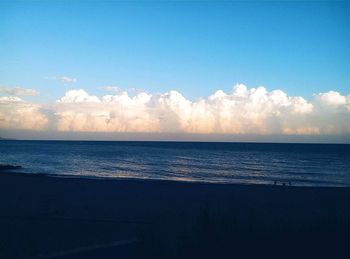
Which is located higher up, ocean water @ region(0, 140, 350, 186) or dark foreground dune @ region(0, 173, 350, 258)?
dark foreground dune @ region(0, 173, 350, 258)

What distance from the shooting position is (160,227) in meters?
7.89

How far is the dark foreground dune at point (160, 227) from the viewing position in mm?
5983

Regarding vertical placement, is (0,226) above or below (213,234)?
below

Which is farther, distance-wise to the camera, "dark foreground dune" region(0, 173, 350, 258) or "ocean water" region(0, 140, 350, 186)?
"ocean water" region(0, 140, 350, 186)

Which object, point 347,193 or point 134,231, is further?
point 347,193

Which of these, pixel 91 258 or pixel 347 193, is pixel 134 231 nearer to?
pixel 91 258

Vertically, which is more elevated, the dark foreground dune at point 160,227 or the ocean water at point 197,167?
the dark foreground dune at point 160,227

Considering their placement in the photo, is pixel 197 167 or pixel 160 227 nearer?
pixel 160 227

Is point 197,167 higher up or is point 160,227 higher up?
point 160,227

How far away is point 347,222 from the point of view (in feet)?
23.1

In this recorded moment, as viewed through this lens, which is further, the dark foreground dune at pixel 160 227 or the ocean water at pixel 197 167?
the ocean water at pixel 197 167

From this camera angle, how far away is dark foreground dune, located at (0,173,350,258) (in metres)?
5.98

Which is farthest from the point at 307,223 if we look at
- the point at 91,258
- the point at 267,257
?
the point at 91,258

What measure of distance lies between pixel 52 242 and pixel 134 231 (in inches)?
73.8
